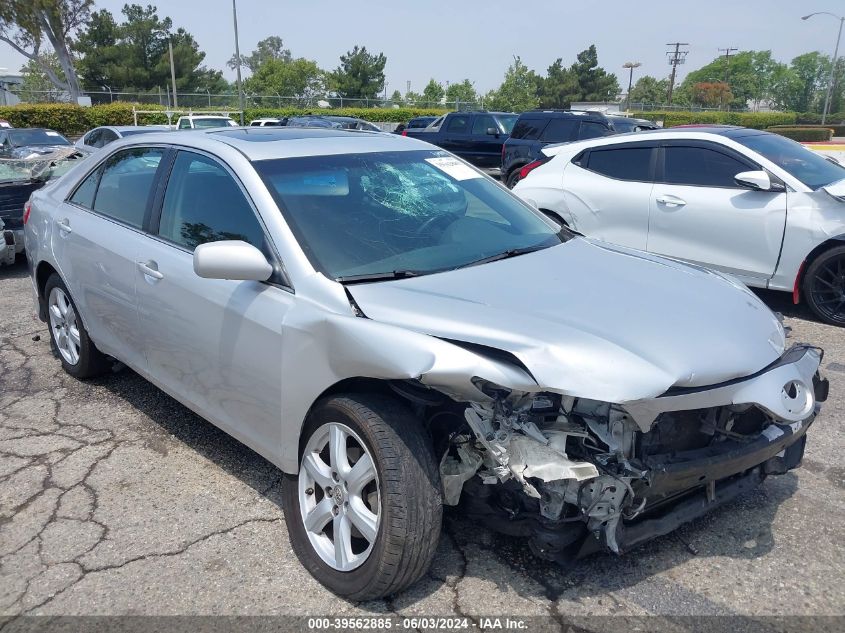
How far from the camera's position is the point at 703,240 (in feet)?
21.3

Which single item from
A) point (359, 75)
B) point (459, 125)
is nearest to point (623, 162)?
point (459, 125)

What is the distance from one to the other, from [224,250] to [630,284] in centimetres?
170

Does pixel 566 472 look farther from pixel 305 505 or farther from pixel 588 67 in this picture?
pixel 588 67

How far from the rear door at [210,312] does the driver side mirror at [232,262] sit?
10cm

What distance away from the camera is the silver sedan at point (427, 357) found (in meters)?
2.45

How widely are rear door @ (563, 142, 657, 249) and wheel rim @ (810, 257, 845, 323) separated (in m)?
1.52

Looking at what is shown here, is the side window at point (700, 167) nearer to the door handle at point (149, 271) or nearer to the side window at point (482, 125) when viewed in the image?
the door handle at point (149, 271)

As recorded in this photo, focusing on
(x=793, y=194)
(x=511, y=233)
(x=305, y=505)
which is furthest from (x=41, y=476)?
(x=793, y=194)

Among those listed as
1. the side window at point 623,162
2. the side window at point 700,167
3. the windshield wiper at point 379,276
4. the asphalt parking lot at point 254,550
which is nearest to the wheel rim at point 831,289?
the side window at point 700,167

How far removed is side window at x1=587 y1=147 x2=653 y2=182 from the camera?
276 inches

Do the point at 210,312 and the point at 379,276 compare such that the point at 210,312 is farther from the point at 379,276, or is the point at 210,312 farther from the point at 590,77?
the point at 590,77

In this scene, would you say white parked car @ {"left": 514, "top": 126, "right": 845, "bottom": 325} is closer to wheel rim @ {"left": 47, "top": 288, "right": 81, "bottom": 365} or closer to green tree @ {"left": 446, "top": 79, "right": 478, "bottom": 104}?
wheel rim @ {"left": 47, "top": 288, "right": 81, "bottom": 365}

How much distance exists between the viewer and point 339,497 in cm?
276

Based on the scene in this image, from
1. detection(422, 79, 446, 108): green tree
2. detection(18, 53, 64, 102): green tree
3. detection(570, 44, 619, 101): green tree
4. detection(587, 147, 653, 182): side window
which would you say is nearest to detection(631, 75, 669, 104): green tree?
detection(570, 44, 619, 101): green tree
